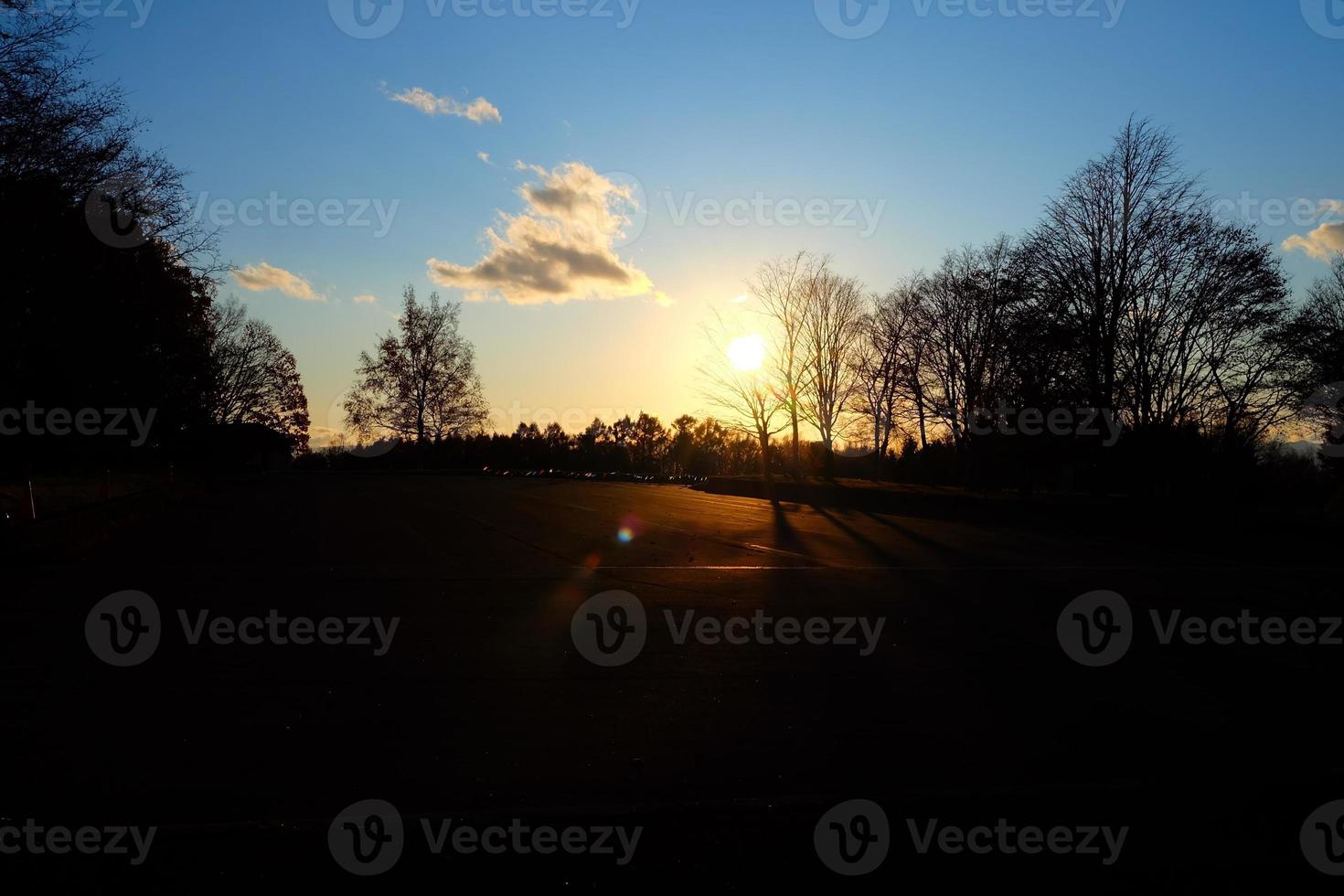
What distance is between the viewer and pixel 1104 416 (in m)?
34.2

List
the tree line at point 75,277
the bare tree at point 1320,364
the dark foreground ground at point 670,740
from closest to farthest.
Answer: the dark foreground ground at point 670,740, the tree line at point 75,277, the bare tree at point 1320,364

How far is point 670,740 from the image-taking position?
5953 millimetres

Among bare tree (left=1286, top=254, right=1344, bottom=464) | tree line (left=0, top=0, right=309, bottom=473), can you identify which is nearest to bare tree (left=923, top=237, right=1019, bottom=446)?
bare tree (left=1286, top=254, right=1344, bottom=464)

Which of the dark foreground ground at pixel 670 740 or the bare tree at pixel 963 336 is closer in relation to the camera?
the dark foreground ground at pixel 670 740

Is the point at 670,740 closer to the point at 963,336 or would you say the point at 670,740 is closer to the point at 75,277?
the point at 75,277

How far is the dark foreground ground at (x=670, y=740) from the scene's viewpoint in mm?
4172

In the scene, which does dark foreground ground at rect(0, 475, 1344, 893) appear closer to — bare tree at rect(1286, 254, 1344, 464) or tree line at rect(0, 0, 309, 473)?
tree line at rect(0, 0, 309, 473)

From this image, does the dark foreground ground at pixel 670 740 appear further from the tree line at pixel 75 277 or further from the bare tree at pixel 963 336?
the bare tree at pixel 963 336

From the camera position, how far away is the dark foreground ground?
4.17m

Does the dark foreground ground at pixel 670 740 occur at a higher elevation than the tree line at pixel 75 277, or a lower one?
lower

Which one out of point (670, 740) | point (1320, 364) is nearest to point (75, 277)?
point (670, 740)

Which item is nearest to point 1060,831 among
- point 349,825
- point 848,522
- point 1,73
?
point 349,825

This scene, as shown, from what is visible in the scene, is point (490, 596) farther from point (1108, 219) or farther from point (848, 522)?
point (1108, 219)

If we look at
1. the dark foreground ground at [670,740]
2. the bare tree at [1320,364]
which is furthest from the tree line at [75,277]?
the bare tree at [1320,364]
